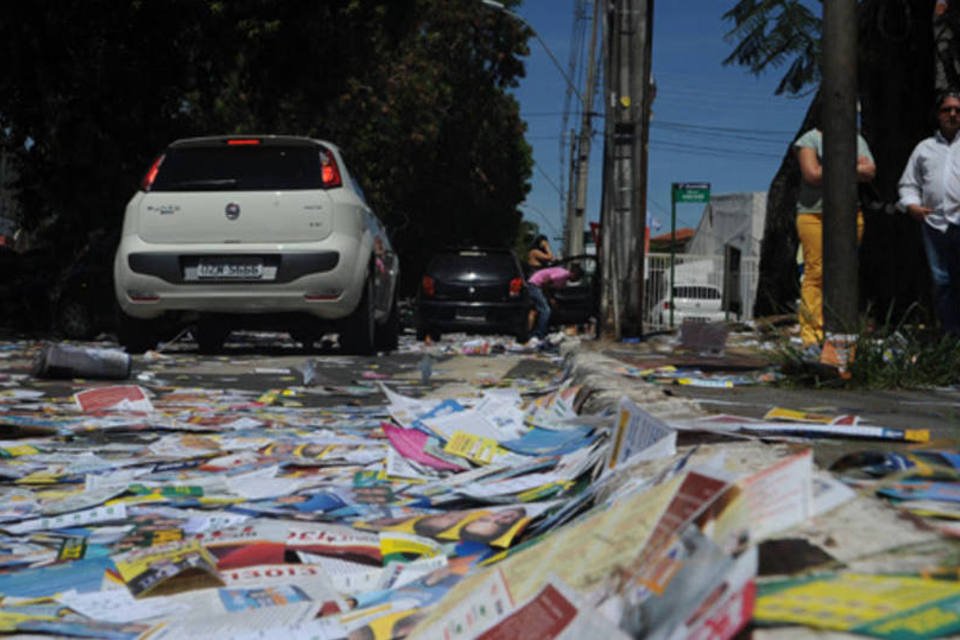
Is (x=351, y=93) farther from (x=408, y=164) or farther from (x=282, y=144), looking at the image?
(x=282, y=144)

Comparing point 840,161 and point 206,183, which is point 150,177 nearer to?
point 206,183

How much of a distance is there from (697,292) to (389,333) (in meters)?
19.8

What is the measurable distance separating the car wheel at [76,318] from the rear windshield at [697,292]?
1935 centimetres

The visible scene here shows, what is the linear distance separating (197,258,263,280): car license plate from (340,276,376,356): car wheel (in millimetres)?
838

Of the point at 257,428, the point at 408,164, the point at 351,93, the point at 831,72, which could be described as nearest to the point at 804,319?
the point at 831,72

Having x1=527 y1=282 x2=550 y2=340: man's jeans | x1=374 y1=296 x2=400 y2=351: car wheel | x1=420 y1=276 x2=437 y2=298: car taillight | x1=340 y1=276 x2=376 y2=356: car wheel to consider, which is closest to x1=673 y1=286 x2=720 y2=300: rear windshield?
x1=527 y1=282 x2=550 y2=340: man's jeans

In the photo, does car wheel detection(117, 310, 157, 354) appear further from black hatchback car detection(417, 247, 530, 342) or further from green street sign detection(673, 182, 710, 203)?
green street sign detection(673, 182, 710, 203)

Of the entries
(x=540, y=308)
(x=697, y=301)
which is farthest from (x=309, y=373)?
(x=697, y=301)

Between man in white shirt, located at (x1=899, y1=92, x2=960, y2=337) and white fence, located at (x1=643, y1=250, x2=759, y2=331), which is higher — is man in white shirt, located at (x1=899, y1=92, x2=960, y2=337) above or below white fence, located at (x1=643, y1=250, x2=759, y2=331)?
above

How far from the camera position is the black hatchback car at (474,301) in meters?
16.2

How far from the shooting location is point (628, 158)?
11.3 meters

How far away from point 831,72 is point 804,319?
4.88 feet

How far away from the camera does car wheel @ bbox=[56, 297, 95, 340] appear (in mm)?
12469

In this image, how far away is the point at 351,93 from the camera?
26.7 meters
